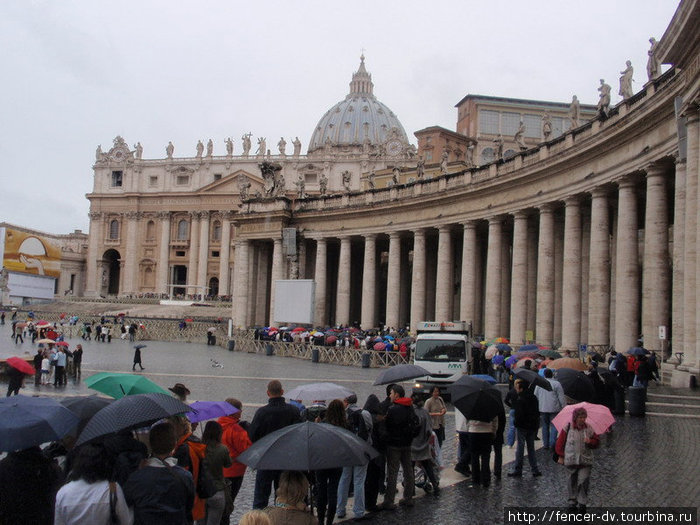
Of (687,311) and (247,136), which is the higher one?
(247,136)

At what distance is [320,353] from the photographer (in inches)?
1508

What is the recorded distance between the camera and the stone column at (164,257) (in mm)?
117938

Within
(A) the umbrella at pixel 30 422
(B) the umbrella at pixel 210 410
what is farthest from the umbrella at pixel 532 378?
(A) the umbrella at pixel 30 422

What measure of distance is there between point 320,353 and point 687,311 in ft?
67.4

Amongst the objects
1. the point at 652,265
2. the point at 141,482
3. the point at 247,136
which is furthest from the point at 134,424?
the point at 247,136

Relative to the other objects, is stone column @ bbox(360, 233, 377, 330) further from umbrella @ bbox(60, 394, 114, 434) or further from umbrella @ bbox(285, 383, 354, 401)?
umbrella @ bbox(60, 394, 114, 434)

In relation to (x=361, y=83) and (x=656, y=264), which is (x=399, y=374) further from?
(x=361, y=83)

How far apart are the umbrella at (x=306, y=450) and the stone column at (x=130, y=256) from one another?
116439 millimetres

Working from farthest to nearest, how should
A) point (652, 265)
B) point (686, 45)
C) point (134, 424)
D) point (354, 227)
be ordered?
point (354, 227) < point (652, 265) < point (686, 45) < point (134, 424)

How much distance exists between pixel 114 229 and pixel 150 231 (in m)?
7.13

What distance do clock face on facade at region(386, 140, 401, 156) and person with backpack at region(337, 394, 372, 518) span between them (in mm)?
108844

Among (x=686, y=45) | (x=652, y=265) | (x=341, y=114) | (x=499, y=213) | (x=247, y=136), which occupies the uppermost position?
(x=341, y=114)

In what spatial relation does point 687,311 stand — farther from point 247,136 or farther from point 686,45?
point 247,136

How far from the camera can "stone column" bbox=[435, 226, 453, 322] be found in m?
43.4
